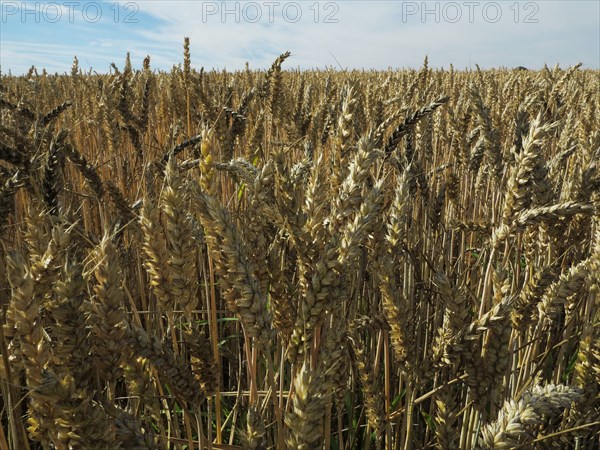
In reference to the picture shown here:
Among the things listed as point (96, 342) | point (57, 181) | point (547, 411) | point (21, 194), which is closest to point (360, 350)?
point (547, 411)

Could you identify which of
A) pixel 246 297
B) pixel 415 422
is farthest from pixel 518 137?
A: pixel 246 297

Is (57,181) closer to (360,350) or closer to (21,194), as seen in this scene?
(360,350)

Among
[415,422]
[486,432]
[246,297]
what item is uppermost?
[246,297]

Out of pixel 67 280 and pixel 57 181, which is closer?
pixel 67 280

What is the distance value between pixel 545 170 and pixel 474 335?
58 centimetres

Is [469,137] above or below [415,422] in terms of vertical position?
above

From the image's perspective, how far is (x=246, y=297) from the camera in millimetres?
757

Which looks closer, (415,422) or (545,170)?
(545,170)

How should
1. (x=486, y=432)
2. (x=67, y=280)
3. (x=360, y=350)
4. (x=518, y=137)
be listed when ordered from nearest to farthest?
(x=67, y=280) < (x=486, y=432) < (x=360, y=350) < (x=518, y=137)

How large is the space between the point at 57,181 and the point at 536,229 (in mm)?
1267

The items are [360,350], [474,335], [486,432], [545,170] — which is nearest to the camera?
[486,432]

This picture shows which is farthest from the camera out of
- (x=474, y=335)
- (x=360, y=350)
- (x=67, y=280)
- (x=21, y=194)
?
(x=21, y=194)

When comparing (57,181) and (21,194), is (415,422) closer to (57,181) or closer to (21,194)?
(57,181)

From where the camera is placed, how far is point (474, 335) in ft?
3.28
